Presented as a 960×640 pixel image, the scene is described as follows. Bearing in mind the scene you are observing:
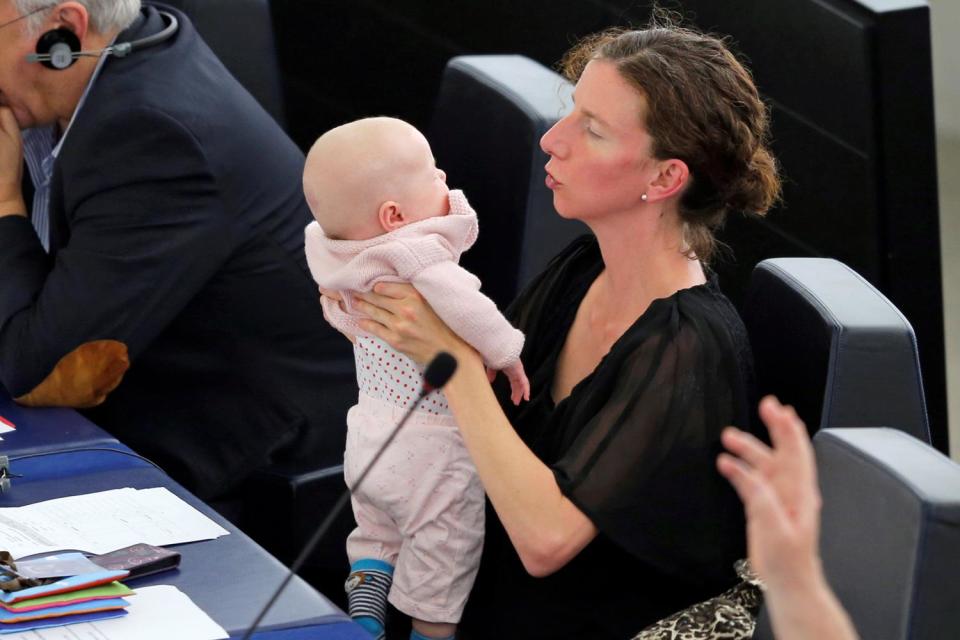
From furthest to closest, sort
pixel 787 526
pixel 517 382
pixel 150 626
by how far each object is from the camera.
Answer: pixel 517 382 < pixel 150 626 < pixel 787 526

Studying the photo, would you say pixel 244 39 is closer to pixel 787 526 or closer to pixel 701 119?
pixel 701 119

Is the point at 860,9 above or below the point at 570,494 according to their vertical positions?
above

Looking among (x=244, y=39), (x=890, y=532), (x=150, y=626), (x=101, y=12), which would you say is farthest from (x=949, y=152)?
(x=150, y=626)

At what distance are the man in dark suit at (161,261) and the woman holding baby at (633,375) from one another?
55 cm

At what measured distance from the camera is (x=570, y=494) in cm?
166

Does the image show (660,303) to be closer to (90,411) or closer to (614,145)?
(614,145)

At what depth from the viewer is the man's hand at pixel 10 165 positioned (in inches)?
89.8

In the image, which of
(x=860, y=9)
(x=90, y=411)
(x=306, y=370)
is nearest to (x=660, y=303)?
(x=306, y=370)

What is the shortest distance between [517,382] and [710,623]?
40 cm

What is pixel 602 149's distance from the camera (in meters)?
1.74

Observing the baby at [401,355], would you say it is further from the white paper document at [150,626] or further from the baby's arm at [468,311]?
the white paper document at [150,626]

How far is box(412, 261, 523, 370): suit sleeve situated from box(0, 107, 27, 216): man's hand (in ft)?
2.81

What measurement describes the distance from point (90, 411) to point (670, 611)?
42.7 inches

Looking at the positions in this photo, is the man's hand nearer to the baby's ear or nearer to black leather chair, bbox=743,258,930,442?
the baby's ear
